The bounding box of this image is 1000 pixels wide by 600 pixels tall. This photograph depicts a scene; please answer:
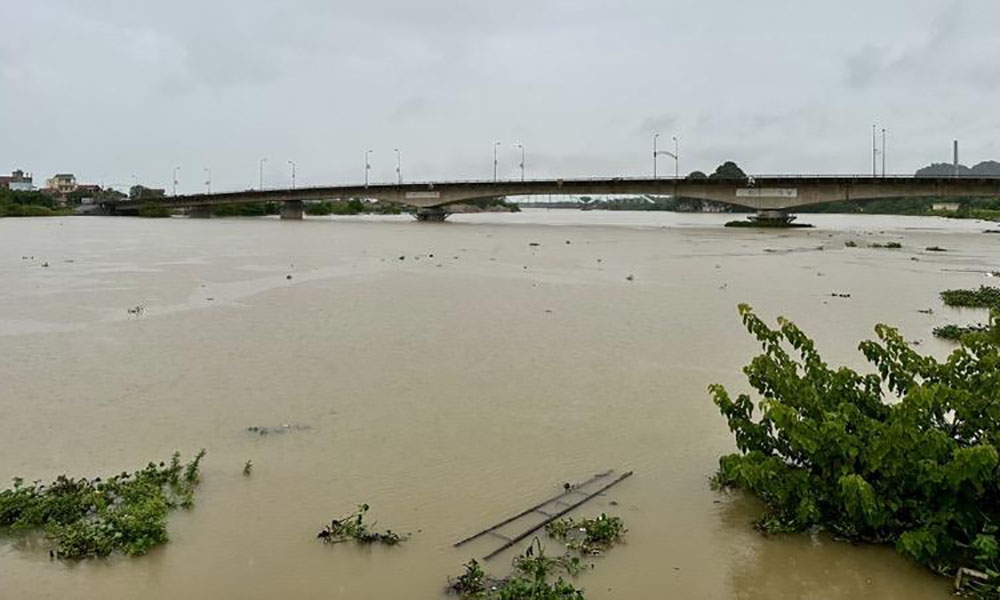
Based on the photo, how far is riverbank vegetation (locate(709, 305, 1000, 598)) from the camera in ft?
17.3

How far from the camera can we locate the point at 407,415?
916 centimetres

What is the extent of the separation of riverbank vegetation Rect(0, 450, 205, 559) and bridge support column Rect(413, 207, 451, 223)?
7216 cm

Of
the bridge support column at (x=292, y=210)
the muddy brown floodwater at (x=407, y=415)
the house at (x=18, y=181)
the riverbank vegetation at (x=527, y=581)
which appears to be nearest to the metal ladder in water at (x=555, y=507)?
the muddy brown floodwater at (x=407, y=415)

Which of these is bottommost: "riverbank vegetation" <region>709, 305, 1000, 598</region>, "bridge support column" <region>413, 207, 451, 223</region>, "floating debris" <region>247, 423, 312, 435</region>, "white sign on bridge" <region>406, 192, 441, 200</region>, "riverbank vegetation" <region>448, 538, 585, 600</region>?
"riverbank vegetation" <region>448, 538, 585, 600</region>

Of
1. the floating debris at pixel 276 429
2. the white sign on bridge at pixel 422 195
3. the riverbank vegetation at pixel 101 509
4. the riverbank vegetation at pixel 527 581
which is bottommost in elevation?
the riverbank vegetation at pixel 527 581

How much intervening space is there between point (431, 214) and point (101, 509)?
2905 inches

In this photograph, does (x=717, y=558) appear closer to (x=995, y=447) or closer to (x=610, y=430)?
(x=995, y=447)

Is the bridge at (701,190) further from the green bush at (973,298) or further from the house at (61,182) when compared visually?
the house at (61,182)

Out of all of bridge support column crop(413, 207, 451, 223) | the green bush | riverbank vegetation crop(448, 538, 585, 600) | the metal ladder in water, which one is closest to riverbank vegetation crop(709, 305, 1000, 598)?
the metal ladder in water

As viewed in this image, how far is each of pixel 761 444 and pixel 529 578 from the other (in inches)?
93.0

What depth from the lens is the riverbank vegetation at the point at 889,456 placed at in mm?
5266

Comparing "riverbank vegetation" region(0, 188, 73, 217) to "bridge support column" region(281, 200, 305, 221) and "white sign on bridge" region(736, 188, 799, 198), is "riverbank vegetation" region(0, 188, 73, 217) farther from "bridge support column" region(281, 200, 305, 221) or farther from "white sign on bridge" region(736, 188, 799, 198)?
"white sign on bridge" region(736, 188, 799, 198)

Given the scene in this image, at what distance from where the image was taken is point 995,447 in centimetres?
538

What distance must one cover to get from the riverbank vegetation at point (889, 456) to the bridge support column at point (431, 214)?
240 feet
